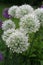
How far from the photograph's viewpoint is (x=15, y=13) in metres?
2.50

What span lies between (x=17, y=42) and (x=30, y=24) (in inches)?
8.2

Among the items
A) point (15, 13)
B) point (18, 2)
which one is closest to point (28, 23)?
point (15, 13)

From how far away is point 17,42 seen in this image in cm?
189

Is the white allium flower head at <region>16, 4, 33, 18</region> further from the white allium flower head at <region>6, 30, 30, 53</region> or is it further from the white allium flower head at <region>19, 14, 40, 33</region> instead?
the white allium flower head at <region>6, 30, 30, 53</region>

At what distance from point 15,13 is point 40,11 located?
1.00 ft

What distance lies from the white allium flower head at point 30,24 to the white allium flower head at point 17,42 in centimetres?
10

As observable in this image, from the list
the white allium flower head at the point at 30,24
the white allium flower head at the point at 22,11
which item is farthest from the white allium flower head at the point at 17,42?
the white allium flower head at the point at 22,11

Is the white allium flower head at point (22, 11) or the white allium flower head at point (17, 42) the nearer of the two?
the white allium flower head at point (17, 42)

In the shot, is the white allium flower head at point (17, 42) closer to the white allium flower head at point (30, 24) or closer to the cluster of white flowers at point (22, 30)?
the cluster of white flowers at point (22, 30)

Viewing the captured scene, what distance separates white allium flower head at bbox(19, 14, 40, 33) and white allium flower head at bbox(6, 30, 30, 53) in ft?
0.34

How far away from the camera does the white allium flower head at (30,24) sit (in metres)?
2.01

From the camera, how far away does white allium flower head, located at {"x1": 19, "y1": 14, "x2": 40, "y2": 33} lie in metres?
2.01

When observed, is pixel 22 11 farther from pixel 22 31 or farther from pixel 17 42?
pixel 17 42

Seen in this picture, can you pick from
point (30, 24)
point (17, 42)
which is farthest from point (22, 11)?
point (17, 42)
